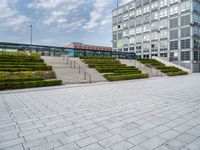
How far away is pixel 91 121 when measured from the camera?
18.5 ft

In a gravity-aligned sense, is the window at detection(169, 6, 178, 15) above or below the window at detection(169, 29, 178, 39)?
above

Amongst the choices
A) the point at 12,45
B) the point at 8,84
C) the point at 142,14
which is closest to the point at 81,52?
the point at 12,45

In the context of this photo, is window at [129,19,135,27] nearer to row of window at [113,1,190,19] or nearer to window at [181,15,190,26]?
row of window at [113,1,190,19]

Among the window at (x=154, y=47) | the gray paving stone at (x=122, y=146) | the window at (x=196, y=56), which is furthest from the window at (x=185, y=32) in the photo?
the gray paving stone at (x=122, y=146)

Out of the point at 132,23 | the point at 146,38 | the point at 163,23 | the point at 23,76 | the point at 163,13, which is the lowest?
the point at 23,76

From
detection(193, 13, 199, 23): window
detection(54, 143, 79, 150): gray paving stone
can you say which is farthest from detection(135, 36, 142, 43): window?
detection(54, 143, 79, 150): gray paving stone

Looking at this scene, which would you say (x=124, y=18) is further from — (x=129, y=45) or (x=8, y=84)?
(x=8, y=84)

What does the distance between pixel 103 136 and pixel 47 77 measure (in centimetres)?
1479

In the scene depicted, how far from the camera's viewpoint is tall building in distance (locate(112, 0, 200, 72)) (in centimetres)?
4282

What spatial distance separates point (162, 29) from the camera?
159 feet

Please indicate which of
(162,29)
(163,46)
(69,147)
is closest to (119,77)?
(69,147)

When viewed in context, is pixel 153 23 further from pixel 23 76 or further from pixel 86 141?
pixel 86 141

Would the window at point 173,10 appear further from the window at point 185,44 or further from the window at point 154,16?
the window at point 185,44

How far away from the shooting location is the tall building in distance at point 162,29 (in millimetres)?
42822
